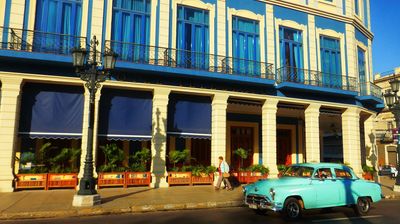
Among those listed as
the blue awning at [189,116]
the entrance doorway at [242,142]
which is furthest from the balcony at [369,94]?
the blue awning at [189,116]

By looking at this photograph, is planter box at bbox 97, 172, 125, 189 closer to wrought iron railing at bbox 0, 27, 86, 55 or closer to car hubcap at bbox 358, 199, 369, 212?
wrought iron railing at bbox 0, 27, 86, 55

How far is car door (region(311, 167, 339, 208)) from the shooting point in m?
8.97

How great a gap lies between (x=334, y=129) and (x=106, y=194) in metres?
17.7

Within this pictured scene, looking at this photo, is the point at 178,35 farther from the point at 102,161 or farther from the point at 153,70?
the point at 102,161

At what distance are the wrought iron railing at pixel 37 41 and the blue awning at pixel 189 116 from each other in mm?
4720

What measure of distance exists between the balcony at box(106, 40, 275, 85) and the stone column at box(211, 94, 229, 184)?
3.93ft

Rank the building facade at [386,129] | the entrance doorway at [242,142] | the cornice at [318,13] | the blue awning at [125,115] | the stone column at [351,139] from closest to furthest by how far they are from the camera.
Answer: the blue awning at [125,115] < the cornice at [318,13] < the stone column at [351,139] < the entrance doorway at [242,142] < the building facade at [386,129]

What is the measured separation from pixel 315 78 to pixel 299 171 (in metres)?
9.67

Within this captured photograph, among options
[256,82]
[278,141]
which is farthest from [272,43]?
[278,141]

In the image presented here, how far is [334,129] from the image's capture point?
2412 cm

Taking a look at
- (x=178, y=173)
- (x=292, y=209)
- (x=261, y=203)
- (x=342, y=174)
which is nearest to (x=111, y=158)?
(x=178, y=173)

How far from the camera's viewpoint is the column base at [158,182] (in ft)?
46.5

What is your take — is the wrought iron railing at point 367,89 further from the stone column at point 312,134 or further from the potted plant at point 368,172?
the potted plant at point 368,172

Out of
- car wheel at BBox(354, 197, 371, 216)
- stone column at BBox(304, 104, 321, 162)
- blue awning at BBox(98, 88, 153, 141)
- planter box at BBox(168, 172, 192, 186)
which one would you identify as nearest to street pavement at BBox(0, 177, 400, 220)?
planter box at BBox(168, 172, 192, 186)
